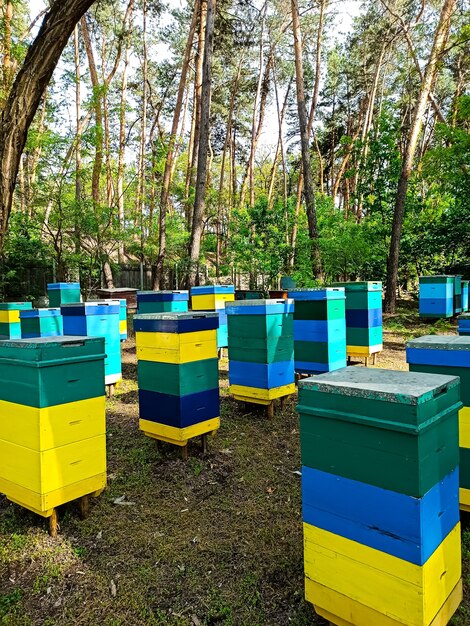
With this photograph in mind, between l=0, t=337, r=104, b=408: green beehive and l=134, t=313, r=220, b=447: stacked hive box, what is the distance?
69 centimetres

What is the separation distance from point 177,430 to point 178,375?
1.36 ft

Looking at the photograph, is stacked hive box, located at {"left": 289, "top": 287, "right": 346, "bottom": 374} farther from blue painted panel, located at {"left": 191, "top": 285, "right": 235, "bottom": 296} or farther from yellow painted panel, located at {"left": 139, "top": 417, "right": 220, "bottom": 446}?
blue painted panel, located at {"left": 191, "top": 285, "right": 235, "bottom": 296}

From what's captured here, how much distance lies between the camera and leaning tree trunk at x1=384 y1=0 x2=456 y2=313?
→ 10.8 metres

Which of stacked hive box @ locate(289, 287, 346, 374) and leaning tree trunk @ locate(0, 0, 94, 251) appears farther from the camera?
stacked hive box @ locate(289, 287, 346, 374)

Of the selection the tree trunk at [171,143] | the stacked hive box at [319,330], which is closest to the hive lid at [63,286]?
the tree trunk at [171,143]

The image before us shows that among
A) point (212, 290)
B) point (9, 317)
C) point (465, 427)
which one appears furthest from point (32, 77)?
point (9, 317)

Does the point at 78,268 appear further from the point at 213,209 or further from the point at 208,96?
the point at 213,209

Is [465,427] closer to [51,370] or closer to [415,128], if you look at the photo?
[51,370]

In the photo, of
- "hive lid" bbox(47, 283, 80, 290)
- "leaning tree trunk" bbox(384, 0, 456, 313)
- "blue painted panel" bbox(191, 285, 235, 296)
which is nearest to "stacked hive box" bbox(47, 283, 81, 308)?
"hive lid" bbox(47, 283, 80, 290)

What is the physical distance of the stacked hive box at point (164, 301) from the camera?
712 centimetres

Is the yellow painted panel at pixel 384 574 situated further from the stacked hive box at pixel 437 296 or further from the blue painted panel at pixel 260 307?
the stacked hive box at pixel 437 296

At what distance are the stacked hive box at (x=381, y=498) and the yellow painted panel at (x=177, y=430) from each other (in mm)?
1647

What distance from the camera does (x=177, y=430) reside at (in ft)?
10.8

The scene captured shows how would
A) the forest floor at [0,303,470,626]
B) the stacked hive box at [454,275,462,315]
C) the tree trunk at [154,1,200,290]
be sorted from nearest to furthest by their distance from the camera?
the forest floor at [0,303,470,626] → the stacked hive box at [454,275,462,315] → the tree trunk at [154,1,200,290]
